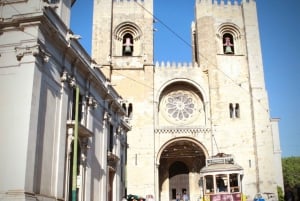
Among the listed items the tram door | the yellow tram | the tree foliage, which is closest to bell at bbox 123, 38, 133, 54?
the tram door

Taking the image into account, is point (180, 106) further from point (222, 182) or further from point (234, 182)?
point (234, 182)

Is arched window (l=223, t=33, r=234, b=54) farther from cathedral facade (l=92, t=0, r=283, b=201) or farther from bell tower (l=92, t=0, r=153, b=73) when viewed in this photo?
bell tower (l=92, t=0, r=153, b=73)

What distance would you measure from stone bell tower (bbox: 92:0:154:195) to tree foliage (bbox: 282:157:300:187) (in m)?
28.5

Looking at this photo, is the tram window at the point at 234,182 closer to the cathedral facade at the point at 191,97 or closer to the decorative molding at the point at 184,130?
the cathedral facade at the point at 191,97

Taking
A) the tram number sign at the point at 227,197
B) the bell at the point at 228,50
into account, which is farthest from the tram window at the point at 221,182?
the bell at the point at 228,50

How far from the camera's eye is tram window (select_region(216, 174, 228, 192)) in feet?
59.1

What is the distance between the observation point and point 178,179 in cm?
3191

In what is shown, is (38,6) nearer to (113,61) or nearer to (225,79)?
(113,61)

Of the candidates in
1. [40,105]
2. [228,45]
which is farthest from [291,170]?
[40,105]

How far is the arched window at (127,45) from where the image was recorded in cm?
3269

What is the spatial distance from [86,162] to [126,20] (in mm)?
20580

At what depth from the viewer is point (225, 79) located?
31406 mm

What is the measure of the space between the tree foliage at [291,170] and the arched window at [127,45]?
98.7 feet

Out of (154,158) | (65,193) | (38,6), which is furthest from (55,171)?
(154,158)
